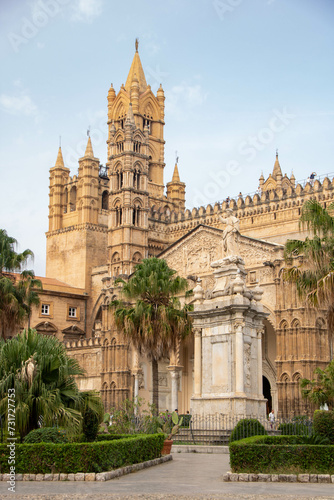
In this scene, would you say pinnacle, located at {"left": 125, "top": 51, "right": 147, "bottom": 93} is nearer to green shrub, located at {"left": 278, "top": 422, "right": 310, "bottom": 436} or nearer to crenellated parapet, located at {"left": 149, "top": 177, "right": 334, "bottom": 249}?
crenellated parapet, located at {"left": 149, "top": 177, "right": 334, "bottom": 249}

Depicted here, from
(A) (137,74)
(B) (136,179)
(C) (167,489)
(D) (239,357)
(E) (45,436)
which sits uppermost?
(A) (137,74)

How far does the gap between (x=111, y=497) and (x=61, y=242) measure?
Answer: 52.6 meters

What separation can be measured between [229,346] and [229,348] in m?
0.06

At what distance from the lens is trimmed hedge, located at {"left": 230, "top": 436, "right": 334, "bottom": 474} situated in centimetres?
1374

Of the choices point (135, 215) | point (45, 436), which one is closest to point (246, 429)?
point (45, 436)

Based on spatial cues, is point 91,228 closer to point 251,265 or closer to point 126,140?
point 126,140

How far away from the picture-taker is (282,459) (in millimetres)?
13828

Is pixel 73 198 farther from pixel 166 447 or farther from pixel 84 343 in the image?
pixel 166 447

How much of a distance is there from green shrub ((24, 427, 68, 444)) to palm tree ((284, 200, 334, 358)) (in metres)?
9.80

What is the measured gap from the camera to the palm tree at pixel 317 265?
834 inches

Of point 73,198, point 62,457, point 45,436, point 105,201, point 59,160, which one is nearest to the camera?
point 62,457

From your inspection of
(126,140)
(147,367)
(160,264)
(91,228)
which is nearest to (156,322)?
(160,264)

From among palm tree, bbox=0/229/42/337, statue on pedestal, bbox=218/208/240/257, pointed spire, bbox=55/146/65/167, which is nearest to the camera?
statue on pedestal, bbox=218/208/240/257

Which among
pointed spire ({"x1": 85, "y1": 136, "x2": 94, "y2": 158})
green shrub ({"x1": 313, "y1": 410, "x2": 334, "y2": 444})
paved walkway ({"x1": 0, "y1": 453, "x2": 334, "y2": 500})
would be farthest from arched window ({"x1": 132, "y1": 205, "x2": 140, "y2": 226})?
paved walkway ({"x1": 0, "y1": 453, "x2": 334, "y2": 500})
